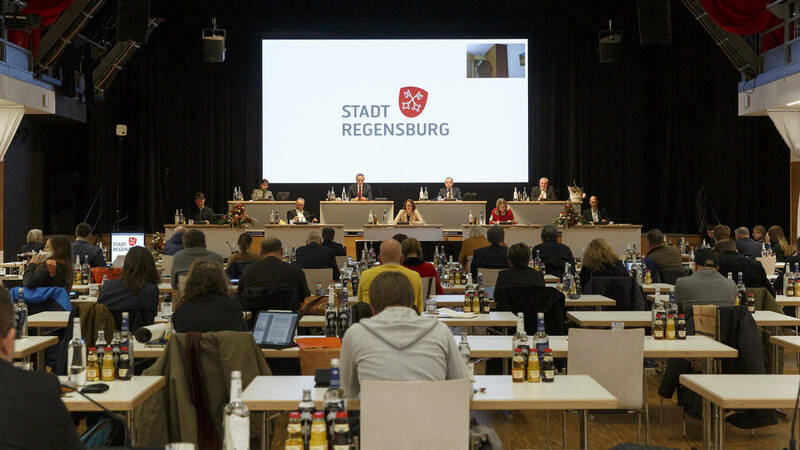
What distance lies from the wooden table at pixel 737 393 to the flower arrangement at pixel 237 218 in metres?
10.5

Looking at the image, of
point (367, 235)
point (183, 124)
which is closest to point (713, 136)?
point (367, 235)

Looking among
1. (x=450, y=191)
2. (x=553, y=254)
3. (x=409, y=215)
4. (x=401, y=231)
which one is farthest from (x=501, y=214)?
(x=553, y=254)

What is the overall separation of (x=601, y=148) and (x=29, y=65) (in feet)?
35.9

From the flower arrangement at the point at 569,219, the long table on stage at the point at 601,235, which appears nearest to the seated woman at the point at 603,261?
the long table on stage at the point at 601,235

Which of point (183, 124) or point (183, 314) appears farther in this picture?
point (183, 124)

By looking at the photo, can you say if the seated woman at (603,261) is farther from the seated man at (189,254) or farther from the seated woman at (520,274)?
the seated man at (189,254)

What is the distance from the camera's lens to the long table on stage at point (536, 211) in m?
14.7

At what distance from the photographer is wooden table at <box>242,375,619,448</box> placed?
Result: 10.7 feet

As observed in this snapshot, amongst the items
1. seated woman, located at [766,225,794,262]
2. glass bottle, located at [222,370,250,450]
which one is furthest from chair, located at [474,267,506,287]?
glass bottle, located at [222,370,250,450]

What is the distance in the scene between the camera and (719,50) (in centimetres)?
1484

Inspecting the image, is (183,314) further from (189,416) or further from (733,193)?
(733,193)

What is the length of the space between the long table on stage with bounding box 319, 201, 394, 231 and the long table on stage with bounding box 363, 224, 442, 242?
1062 millimetres

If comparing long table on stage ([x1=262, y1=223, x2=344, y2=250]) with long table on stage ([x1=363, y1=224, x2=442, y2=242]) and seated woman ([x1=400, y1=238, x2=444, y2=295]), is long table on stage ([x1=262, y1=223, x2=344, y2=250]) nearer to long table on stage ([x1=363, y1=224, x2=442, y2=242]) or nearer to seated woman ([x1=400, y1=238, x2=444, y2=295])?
long table on stage ([x1=363, y1=224, x2=442, y2=242])

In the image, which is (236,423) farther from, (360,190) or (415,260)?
(360,190)
